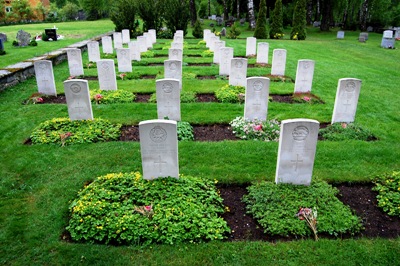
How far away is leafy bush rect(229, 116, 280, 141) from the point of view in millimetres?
7570

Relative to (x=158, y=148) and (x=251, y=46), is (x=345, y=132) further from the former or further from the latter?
(x=251, y=46)

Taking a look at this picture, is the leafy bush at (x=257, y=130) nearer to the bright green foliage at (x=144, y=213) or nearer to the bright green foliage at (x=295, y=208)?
the bright green foliage at (x=295, y=208)

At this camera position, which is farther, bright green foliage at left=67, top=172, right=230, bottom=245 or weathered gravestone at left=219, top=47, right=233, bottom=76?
weathered gravestone at left=219, top=47, right=233, bottom=76

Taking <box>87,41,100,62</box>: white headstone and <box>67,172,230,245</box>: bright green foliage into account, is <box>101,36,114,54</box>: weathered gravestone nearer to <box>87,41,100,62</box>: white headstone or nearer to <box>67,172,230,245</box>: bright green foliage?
<box>87,41,100,62</box>: white headstone

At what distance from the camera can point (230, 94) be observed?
1030 centimetres

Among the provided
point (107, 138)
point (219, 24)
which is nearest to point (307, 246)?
point (107, 138)

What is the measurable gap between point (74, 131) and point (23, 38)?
16.0 m

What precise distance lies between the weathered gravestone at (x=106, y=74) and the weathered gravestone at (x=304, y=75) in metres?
6.03

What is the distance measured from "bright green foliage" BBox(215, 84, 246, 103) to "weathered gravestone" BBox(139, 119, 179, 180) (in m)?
5.07

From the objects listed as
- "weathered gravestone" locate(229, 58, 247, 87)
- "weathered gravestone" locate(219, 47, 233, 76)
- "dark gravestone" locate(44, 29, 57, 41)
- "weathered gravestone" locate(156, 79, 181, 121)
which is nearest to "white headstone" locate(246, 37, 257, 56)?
"weathered gravestone" locate(219, 47, 233, 76)

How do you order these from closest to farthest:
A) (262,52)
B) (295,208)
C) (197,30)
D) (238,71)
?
(295,208) → (238,71) → (262,52) → (197,30)

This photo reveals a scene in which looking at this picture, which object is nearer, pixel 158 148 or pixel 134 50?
pixel 158 148

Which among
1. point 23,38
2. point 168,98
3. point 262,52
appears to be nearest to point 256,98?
point 168,98

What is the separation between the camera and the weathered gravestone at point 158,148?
5.09 m
